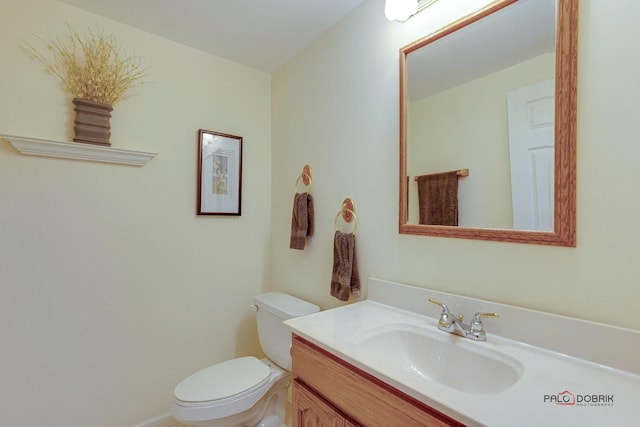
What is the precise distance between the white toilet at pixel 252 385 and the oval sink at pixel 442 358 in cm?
60

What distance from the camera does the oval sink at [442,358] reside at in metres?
0.82

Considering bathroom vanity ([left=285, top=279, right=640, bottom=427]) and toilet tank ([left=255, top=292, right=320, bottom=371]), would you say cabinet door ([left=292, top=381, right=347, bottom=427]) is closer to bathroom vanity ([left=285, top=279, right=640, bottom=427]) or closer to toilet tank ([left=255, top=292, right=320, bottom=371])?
bathroom vanity ([left=285, top=279, right=640, bottom=427])

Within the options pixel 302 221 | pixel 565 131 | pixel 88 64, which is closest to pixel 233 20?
pixel 88 64

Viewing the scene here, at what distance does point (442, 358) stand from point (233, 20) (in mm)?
1810

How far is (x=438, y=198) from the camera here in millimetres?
1157

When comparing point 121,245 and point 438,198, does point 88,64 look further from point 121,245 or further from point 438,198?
point 438,198

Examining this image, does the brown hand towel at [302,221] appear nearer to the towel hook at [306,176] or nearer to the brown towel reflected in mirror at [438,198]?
the towel hook at [306,176]

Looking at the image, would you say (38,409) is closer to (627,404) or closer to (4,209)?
(4,209)

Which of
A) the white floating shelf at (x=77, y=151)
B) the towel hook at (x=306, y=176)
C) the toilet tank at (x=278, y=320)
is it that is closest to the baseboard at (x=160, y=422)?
the toilet tank at (x=278, y=320)

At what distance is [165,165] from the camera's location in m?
1.71

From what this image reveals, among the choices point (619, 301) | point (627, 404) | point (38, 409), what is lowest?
point (38, 409)

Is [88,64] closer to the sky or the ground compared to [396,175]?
closer to the sky

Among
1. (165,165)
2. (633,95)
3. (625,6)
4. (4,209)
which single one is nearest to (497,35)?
(625,6)

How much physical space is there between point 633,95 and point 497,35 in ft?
1.47
